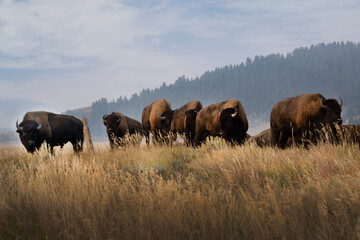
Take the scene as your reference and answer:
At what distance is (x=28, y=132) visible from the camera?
13.0 m

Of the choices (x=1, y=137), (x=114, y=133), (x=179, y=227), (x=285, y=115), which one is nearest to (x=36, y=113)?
(x=114, y=133)

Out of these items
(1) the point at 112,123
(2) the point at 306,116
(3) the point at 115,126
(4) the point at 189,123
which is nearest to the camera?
(2) the point at 306,116

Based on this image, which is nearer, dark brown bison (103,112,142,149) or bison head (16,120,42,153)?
bison head (16,120,42,153)

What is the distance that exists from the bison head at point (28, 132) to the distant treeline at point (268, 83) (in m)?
133

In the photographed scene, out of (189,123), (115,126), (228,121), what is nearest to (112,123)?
(115,126)

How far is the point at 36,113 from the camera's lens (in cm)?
1403

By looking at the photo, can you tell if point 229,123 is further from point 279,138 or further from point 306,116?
point 306,116

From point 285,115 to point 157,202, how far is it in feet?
24.0

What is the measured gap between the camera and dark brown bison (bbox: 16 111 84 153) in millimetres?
12969

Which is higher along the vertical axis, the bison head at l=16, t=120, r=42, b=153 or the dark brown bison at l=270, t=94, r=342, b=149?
the bison head at l=16, t=120, r=42, b=153

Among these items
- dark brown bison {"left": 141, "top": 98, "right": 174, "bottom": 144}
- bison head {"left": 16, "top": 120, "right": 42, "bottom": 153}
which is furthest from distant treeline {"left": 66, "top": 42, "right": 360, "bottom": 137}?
bison head {"left": 16, "top": 120, "right": 42, "bottom": 153}

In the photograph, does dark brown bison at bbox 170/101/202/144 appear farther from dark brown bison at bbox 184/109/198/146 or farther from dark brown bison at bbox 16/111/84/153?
dark brown bison at bbox 16/111/84/153

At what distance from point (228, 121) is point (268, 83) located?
168 m

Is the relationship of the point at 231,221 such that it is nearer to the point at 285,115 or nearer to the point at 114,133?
the point at 285,115
